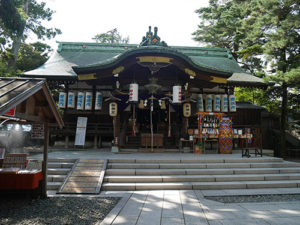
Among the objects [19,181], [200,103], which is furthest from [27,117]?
[200,103]

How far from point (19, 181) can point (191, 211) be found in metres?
4.37

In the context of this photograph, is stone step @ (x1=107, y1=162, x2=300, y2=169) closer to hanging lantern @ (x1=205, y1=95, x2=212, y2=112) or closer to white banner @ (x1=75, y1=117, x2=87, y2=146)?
hanging lantern @ (x1=205, y1=95, x2=212, y2=112)

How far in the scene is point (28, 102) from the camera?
4.92 m

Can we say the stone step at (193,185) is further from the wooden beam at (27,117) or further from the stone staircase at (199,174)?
the wooden beam at (27,117)

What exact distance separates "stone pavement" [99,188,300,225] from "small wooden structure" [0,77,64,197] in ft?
8.30

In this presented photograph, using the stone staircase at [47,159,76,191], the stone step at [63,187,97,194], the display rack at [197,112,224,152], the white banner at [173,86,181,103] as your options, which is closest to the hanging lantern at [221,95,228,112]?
the display rack at [197,112,224,152]

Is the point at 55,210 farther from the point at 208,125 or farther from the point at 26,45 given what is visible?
the point at 26,45

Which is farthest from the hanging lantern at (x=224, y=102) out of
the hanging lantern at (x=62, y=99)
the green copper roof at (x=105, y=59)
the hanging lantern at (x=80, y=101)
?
the hanging lantern at (x=62, y=99)

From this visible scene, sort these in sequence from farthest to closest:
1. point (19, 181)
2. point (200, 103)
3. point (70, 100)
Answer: point (200, 103) < point (70, 100) < point (19, 181)

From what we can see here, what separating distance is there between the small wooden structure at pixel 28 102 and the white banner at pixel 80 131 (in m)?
6.87

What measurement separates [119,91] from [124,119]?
94.2 inches

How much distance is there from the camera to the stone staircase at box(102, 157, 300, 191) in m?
6.81

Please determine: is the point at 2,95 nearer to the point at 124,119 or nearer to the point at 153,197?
the point at 153,197

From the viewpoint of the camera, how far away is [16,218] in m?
4.26
